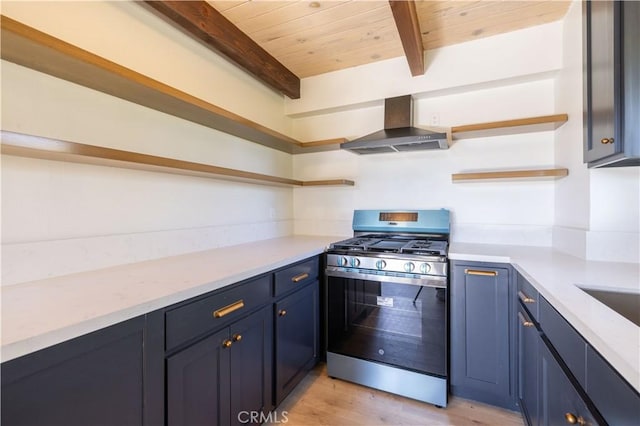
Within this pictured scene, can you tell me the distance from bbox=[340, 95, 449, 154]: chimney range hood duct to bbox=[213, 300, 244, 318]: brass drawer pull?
1436 millimetres

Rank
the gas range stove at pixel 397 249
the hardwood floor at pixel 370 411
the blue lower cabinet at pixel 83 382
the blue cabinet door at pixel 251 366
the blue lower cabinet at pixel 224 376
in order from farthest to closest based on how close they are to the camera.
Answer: the gas range stove at pixel 397 249 → the hardwood floor at pixel 370 411 → the blue cabinet door at pixel 251 366 → the blue lower cabinet at pixel 224 376 → the blue lower cabinet at pixel 83 382

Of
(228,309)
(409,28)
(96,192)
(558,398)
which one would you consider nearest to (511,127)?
(409,28)

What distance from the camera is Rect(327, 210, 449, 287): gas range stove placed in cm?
175

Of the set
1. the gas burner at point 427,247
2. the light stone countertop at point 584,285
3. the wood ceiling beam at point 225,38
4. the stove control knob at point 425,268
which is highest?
the wood ceiling beam at point 225,38

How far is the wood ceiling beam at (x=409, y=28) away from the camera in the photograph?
153 centimetres

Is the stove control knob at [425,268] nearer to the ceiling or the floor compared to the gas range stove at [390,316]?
nearer to the ceiling

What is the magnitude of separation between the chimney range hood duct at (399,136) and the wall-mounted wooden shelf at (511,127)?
0.51 ft

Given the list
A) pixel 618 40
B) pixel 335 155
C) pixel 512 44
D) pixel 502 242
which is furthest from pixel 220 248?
pixel 512 44

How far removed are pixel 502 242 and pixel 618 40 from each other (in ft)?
4.55

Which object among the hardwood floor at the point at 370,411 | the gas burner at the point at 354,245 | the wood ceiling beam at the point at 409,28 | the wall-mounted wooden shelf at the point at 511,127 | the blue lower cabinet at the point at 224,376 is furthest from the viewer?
the gas burner at the point at 354,245

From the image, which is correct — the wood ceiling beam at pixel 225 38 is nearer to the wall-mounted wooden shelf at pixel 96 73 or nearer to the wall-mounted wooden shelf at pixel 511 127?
the wall-mounted wooden shelf at pixel 96 73

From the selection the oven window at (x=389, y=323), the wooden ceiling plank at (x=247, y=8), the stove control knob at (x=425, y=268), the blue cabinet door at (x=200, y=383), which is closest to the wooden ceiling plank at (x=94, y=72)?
the wooden ceiling plank at (x=247, y=8)

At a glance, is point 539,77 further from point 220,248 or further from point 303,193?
point 220,248

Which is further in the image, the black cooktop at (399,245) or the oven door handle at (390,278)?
the black cooktop at (399,245)
